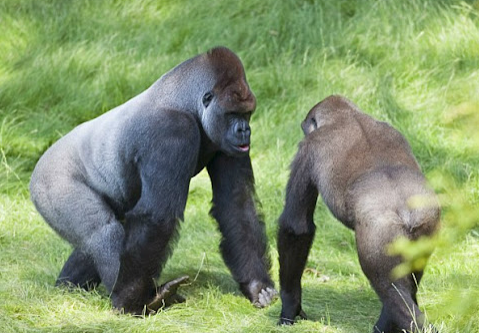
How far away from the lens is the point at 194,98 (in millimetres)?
3863

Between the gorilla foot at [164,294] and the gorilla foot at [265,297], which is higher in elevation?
the gorilla foot at [164,294]

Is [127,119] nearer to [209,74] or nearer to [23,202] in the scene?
[209,74]

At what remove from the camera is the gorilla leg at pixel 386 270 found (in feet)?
9.41

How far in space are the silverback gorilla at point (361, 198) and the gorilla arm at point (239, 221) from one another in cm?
55

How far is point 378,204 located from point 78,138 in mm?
1792

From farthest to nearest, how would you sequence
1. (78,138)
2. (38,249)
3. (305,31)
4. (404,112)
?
1. (305,31)
2. (404,112)
3. (38,249)
4. (78,138)

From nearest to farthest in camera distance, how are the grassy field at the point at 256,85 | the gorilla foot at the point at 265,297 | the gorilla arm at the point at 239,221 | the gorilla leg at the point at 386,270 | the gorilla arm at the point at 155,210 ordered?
the gorilla leg at the point at 386,270 → the gorilla arm at the point at 155,210 → the gorilla foot at the point at 265,297 → the gorilla arm at the point at 239,221 → the grassy field at the point at 256,85

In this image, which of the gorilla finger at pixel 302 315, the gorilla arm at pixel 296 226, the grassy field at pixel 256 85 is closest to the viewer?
the gorilla arm at pixel 296 226

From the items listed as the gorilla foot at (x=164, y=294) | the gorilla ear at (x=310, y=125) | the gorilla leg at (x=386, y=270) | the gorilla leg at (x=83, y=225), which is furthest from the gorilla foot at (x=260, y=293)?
the gorilla leg at (x=386, y=270)

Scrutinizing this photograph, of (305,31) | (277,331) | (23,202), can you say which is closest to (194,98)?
(277,331)

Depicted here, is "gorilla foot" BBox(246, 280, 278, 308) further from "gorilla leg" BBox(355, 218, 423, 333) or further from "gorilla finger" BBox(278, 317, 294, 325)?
"gorilla leg" BBox(355, 218, 423, 333)

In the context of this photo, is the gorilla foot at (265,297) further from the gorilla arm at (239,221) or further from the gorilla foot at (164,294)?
the gorilla foot at (164,294)

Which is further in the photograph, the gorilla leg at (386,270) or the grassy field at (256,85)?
the grassy field at (256,85)

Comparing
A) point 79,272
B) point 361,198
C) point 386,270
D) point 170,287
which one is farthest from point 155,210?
point 386,270
